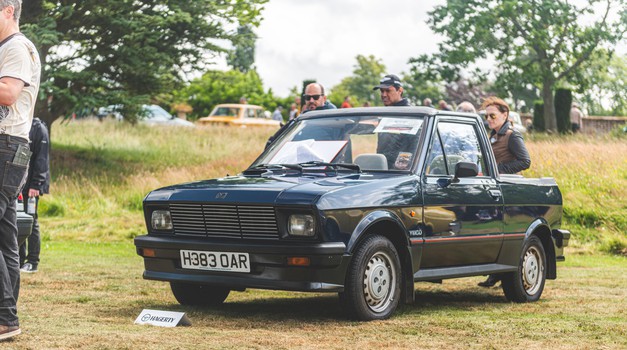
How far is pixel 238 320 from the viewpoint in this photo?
8.15m

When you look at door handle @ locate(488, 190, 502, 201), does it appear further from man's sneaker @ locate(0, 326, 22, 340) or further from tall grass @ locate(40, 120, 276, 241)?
tall grass @ locate(40, 120, 276, 241)

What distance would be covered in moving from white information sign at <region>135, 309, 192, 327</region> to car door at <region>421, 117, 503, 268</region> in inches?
86.7

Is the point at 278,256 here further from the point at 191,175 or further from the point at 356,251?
the point at 191,175

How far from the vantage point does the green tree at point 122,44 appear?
26891 millimetres

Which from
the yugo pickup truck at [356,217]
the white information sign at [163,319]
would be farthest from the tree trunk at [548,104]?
the white information sign at [163,319]

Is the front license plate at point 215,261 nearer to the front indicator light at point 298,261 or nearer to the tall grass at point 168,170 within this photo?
the front indicator light at point 298,261

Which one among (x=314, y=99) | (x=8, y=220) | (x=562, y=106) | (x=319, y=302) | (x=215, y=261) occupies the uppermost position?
(x=314, y=99)

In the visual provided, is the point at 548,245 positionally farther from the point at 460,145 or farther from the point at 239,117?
the point at 239,117

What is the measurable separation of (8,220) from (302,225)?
2118 mm

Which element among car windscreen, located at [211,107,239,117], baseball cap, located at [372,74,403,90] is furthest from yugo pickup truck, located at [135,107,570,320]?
car windscreen, located at [211,107,239,117]

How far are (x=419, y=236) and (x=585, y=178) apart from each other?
1239cm

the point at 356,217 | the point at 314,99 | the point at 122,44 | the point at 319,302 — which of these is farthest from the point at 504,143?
the point at 122,44

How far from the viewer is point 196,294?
29.9 feet

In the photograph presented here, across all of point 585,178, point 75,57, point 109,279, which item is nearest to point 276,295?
point 109,279
